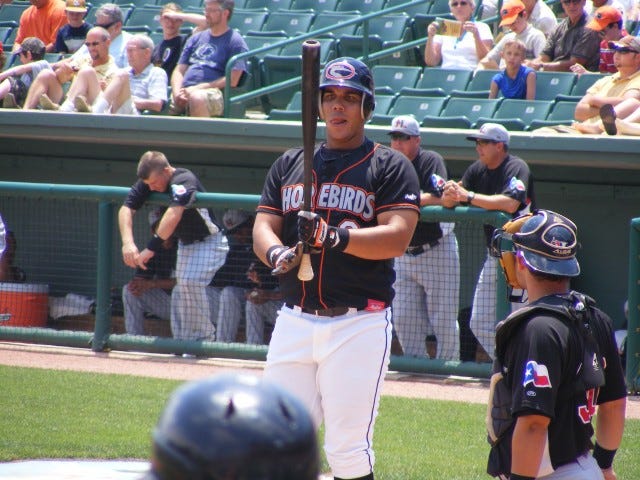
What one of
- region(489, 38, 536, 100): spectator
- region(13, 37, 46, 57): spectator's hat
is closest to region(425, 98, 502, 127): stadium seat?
region(489, 38, 536, 100): spectator

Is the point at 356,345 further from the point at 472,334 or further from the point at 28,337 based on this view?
the point at 28,337

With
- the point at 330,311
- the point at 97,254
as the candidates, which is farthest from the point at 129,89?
the point at 330,311

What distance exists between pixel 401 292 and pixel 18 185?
10.4ft

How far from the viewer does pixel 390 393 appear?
6.69 metres

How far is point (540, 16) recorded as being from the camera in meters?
9.72

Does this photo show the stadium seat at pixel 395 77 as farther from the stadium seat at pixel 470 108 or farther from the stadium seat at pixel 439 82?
the stadium seat at pixel 470 108

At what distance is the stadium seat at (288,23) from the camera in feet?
37.4

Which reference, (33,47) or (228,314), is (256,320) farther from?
(33,47)

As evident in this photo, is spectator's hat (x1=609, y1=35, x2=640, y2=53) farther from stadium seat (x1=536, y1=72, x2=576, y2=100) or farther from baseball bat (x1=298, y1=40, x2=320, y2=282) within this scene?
baseball bat (x1=298, y1=40, x2=320, y2=282)

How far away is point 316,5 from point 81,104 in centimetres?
412

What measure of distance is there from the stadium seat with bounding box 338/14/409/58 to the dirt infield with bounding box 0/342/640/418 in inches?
168

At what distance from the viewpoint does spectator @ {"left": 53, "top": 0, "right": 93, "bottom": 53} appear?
10977 millimetres

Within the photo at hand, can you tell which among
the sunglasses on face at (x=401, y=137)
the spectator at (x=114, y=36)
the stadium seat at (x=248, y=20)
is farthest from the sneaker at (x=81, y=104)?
the sunglasses on face at (x=401, y=137)

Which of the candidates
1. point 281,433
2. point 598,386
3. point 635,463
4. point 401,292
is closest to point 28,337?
point 401,292
